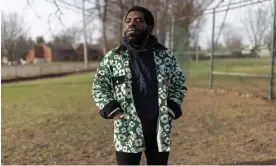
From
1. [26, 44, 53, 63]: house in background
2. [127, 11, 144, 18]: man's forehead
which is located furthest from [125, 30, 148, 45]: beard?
[26, 44, 53, 63]: house in background

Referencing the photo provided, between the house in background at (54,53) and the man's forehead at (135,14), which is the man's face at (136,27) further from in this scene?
the house in background at (54,53)

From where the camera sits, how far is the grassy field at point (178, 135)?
4.72 metres

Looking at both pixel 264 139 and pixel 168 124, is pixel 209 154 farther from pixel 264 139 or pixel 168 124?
pixel 168 124

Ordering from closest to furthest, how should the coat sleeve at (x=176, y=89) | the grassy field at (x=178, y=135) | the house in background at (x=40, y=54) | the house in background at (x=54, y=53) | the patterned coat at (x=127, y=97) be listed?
the patterned coat at (x=127, y=97), the coat sleeve at (x=176, y=89), the grassy field at (x=178, y=135), the house in background at (x=54, y=53), the house in background at (x=40, y=54)

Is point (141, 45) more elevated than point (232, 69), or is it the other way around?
point (141, 45)

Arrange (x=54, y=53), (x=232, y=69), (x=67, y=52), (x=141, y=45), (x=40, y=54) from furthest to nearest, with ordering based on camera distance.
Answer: (x=40, y=54) < (x=67, y=52) < (x=54, y=53) < (x=232, y=69) < (x=141, y=45)

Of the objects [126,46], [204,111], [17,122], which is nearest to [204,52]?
[204,111]

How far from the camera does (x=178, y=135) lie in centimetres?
589

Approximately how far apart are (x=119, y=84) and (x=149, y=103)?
0.78ft

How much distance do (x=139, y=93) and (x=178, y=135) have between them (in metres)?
3.52

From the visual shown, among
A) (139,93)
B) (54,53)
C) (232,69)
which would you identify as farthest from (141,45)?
(54,53)

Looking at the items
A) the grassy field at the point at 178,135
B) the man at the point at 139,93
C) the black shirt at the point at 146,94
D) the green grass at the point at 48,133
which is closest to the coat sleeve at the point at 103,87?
the man at the point at 139,93

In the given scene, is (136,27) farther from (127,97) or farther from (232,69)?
(232,69)

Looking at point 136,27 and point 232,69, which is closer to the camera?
point 136,27
